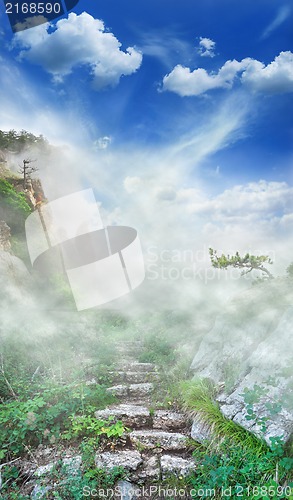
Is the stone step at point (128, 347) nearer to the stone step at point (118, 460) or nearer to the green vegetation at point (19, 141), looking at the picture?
the stone step at point (118, 460)

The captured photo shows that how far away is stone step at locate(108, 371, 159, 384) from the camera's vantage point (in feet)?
21.7

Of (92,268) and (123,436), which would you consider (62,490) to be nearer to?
(123,436)

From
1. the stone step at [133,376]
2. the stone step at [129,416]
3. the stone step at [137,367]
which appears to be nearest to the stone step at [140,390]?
the stone step at [133,376]

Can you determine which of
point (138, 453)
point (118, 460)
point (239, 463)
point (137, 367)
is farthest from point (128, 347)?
point (239, 463)

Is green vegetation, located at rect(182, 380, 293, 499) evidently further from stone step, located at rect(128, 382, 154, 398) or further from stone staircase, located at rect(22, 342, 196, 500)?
stone step, located at rect(128, 382, 154, 398)

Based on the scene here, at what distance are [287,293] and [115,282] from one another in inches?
278

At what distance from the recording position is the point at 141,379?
22.1ft

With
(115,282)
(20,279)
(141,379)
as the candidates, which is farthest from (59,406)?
(115,282)

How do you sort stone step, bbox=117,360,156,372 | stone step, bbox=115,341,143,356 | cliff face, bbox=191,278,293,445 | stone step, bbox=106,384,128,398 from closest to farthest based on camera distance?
cliff face, bbox=191,278,293,445, stone step, bbox=106,384,128,398, stone step, bbox=117,360,156,372, stone step, bbox=115,341,143,356

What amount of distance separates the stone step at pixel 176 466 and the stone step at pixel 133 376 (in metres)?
2.34

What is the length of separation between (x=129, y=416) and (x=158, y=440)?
63cm

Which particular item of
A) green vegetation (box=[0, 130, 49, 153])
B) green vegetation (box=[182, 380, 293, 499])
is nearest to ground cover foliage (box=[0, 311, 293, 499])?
green vegetation (box=[182, 380, 293, 499])

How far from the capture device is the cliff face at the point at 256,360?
13.5 ft

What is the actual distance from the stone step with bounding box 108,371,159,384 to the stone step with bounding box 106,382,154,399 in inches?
14.3
